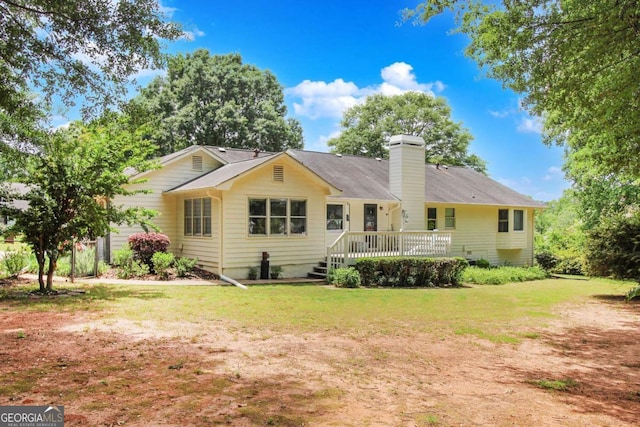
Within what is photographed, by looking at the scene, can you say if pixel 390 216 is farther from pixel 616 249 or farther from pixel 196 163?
pixel 616 249

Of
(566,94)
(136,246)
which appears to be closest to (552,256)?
(566,94)

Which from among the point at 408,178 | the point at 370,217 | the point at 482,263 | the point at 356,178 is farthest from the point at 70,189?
the point at 482,263

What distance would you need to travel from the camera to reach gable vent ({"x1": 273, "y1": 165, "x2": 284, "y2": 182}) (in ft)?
52.9

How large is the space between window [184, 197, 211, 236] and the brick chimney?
8.64 meters

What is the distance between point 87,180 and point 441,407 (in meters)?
9.88

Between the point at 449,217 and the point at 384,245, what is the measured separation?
7.38 m

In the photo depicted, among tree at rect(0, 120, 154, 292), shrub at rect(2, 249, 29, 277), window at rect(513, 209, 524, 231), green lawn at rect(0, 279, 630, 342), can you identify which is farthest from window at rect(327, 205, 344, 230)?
window at rect(513, 209, 524, 231)

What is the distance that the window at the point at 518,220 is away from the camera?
26125 millimetres

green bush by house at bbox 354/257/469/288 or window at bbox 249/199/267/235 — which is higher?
window at bbox 249/199/267/235

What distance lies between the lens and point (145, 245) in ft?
50.9

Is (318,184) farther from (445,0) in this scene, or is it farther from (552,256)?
(552,256)

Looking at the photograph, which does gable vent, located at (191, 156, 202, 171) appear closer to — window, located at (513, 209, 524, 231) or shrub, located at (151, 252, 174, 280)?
shrub, located at (151, 252, 174, 280)

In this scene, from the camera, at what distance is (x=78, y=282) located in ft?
43.9

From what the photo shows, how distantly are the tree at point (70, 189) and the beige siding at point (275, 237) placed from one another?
421 centimetres
